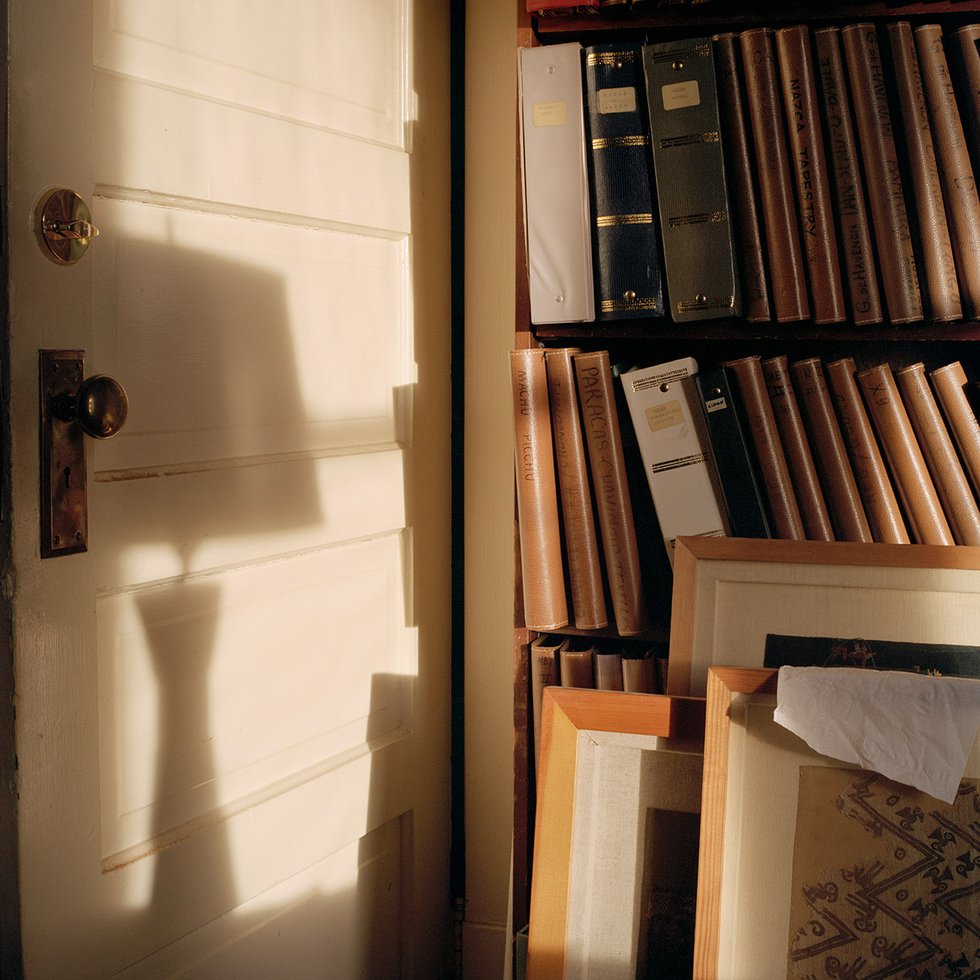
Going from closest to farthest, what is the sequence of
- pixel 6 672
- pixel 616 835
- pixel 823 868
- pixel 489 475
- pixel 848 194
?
1. pixel 6 672
2. pixel 823 868
3. pixel 616 835
4. pixel 848 194
5. pixel 489 475

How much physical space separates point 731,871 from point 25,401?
922 millimetres

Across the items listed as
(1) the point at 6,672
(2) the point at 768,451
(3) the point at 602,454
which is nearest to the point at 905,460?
(2) the point at 768,451

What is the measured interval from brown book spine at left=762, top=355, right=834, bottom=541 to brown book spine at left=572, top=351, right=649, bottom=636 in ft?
0.73

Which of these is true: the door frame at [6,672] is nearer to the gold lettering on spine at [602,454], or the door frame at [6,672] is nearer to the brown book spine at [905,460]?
the gold lettering on spine at [602,454]

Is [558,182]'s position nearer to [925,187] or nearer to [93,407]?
[925,187]

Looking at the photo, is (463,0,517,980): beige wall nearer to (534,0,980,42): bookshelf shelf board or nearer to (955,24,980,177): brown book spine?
(534,0,980,42): bookshelf shelf board

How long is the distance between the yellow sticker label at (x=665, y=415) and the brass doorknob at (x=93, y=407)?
702 mm

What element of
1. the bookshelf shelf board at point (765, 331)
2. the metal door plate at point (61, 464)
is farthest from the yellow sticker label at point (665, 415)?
the metal door plate at point (61, 464)

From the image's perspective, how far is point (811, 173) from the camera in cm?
114

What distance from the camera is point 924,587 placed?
1026mm

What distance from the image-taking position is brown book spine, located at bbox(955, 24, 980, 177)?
1.12 meters

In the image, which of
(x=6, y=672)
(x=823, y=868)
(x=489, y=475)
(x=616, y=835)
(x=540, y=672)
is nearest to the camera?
(x=6, y=672)

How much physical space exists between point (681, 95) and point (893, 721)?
86cm

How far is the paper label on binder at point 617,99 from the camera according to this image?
1169 millimetres
